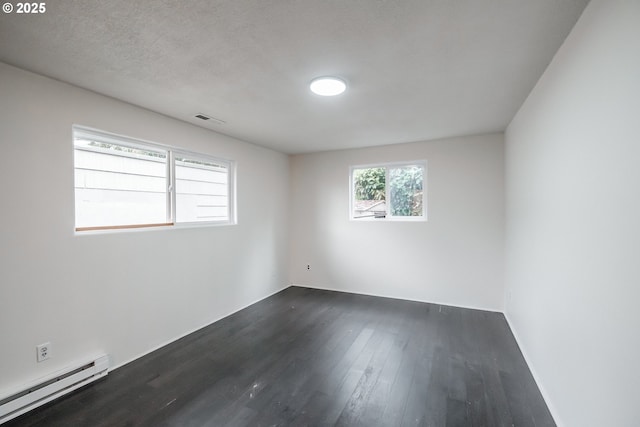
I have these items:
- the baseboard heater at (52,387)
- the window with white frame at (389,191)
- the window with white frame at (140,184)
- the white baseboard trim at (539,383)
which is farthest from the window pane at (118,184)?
the white baseboard trim at (539,383)

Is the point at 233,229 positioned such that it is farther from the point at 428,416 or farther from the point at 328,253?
the point at 428,416

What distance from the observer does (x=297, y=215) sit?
4941mm

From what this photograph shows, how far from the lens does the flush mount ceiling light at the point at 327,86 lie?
81.2 inches

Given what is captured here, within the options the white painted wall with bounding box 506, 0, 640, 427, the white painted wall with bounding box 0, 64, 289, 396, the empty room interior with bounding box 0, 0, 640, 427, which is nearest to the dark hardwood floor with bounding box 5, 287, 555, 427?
the empty room interior with bounding box 0, 0, 640, 427

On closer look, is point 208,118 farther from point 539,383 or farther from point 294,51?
point 539,383

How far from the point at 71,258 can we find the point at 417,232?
3916 mm

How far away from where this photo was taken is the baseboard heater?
5.88ft

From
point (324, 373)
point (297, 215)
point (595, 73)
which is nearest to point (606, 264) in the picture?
point (595, 73)

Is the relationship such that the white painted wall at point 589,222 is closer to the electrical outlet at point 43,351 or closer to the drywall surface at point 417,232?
the drywall surface at point 417,232

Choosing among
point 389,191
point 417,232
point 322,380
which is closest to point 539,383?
point 322,380

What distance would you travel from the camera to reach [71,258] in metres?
2.15

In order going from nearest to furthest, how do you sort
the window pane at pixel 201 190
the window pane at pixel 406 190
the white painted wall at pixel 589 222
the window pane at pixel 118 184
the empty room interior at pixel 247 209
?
the white painted wall at pixel 589 222
the empty room interior at pixel 247 209
the window pane at pixel 118 184
the window pane at pixel 201 190
the window pane at pixel 406 190

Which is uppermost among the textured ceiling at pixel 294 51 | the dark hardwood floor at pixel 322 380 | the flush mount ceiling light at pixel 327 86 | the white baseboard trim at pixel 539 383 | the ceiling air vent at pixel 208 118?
the ceiling air vent at pixel 208 118

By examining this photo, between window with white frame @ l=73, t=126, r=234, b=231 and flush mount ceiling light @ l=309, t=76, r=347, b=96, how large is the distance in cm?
181
